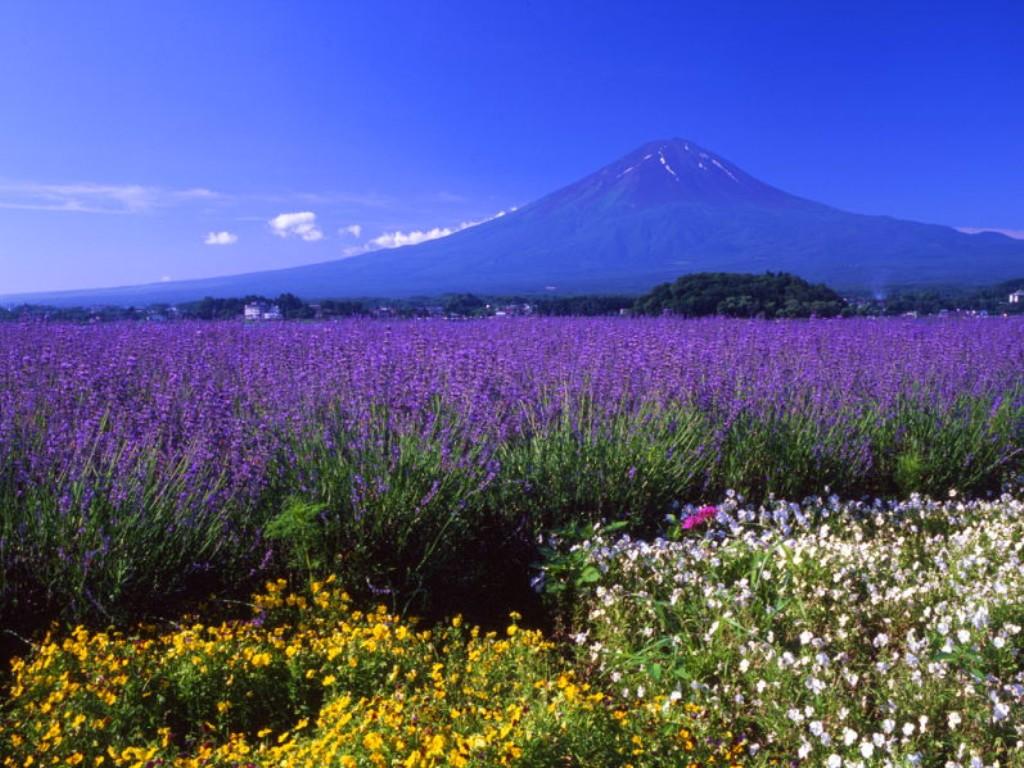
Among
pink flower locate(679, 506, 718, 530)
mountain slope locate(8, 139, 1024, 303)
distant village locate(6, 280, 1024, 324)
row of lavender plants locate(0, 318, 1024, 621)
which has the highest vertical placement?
mountain slope locate(8, 139, 1024, 303)

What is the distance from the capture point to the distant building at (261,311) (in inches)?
464

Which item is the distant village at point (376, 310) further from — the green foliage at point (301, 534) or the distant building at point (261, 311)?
the green foliage at point (301, 534)

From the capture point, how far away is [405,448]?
4258mm

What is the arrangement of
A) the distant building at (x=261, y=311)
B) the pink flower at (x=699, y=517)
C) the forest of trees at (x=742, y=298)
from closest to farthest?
the pink flower at (x=699, y=517) < the distant building at (x=261, y=311) < the forest of trees at (x=742, y=298)

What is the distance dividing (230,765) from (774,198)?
15672 cm

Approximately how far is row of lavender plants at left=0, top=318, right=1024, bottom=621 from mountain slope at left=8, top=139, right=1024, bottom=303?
→ 95421 mm

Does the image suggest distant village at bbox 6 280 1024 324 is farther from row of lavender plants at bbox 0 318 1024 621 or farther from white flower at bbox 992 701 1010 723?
white flower at bbox 992 701 1010 723

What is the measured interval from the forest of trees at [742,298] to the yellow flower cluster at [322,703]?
12.4 m

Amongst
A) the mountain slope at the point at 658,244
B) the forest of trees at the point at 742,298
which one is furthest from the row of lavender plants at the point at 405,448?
the mountain slope at the point at 658,244

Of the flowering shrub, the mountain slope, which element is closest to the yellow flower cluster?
the flowering shrub

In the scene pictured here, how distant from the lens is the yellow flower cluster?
232 centimetres

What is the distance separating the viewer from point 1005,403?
666cm

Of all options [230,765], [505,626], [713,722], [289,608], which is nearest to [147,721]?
[230,765]

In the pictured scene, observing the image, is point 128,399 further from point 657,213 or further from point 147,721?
point 657,213
